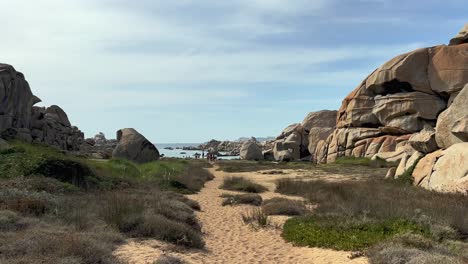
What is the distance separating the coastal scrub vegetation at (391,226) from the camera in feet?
31.0

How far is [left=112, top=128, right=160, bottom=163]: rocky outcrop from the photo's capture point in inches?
1467

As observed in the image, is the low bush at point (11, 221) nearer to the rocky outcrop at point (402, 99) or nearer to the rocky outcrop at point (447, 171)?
the rocky outcrop at point (447, 171)

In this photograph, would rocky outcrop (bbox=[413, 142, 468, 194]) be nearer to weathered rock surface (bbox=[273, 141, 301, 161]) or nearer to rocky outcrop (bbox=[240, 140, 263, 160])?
weathered rock surface (bbox=[273, 141, 301, 161])

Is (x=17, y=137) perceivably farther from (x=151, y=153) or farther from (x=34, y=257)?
(x=34, y=257)

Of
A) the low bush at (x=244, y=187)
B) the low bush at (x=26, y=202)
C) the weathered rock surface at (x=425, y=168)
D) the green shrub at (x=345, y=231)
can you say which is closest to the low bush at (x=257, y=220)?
the green shrub at (x=345, y=231)

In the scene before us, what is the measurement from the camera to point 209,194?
2569 centimetres

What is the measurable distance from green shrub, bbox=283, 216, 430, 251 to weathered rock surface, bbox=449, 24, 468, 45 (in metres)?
39.0

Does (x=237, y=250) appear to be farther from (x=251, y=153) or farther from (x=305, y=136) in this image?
(x=251, y=153)

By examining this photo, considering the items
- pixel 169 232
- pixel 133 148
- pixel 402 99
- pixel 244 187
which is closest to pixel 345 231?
pixel 169 232

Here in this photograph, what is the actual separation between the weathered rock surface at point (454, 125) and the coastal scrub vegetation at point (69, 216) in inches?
555

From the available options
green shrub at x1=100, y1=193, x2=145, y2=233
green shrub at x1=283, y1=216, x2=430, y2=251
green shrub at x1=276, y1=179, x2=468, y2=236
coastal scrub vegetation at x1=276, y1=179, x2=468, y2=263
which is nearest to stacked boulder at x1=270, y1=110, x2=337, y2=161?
green shrub at x1=276, y1=179, x2=468, y2=236

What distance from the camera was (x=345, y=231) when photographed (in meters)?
12.4

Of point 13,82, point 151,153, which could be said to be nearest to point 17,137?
point 13,82

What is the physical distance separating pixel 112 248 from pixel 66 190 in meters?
8.02
